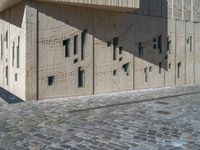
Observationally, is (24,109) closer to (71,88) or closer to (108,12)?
(71,88)

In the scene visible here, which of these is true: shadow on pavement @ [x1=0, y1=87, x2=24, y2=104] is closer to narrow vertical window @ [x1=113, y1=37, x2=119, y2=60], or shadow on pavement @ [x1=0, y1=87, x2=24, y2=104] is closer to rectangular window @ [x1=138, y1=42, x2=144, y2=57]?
narrow vertical window @ [x1=113, y1=37, x2=119, y2=60]

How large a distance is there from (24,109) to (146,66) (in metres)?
7.95

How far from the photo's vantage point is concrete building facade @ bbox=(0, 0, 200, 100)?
11539 millimetres

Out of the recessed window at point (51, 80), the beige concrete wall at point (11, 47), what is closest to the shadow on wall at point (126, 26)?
the beige concrete wall at point (11, 47)

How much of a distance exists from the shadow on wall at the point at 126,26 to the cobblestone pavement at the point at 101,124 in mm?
3055

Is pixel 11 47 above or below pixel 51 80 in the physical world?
above

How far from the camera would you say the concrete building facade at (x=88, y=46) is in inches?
454

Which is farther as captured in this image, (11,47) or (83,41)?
(11,47)

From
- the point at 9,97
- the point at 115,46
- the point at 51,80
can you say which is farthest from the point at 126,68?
the point at 9,97

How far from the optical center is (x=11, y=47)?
13523 millimetres

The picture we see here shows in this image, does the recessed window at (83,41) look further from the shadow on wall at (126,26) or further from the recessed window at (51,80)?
the recessed window at (51,80)

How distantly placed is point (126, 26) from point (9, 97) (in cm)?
621

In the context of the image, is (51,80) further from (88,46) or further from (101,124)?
(101,124)

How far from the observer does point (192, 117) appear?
883 cm
